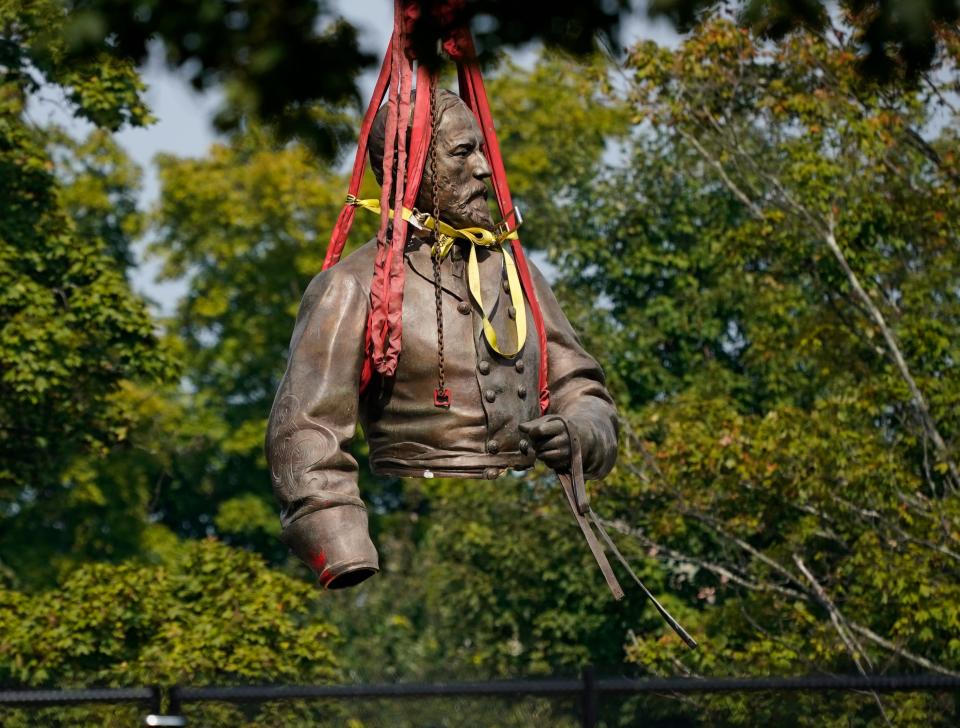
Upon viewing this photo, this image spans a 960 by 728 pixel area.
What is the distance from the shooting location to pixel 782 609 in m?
17.6

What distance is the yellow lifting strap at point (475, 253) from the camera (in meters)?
6.55

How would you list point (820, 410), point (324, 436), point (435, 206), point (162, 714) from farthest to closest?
1. point (820, 410)
2. point (162, 714)
3. point (435, 206)
4. point (324, 436)

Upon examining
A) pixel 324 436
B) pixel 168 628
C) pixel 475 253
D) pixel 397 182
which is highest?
pixel 168 628

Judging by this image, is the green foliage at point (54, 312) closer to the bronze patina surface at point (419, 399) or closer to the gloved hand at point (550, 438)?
the bronze patina surface at point (419, 399)

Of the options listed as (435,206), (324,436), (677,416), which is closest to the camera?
(324,436)

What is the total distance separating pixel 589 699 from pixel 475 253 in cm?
169

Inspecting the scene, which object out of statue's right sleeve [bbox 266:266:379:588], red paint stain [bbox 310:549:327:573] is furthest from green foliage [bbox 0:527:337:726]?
red paint stain [bbox 310:549:327:573]

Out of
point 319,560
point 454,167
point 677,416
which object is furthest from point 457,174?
point 677,416

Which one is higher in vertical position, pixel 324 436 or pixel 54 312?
pixel 54 312

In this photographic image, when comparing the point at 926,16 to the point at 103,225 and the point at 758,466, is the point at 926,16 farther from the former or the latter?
the point at 103,225

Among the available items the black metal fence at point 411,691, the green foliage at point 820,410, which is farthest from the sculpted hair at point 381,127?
the green foliage at point 820,410

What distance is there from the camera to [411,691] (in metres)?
7.11

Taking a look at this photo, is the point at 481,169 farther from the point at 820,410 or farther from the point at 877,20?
the point at 820,410

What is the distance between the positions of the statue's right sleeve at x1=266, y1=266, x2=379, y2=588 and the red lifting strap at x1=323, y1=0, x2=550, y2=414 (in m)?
0.07
